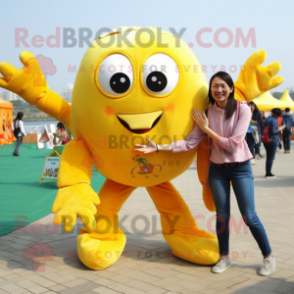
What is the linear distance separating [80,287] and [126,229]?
2.06 m

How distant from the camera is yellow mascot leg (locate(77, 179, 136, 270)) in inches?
158

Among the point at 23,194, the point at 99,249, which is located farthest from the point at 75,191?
the point at 23,194

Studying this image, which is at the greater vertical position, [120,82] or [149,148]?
[120,82]

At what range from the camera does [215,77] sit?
3.79 meters

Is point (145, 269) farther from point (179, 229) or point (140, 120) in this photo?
point (140, 120)

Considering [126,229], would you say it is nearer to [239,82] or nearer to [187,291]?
[187,291]

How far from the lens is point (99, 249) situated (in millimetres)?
4090

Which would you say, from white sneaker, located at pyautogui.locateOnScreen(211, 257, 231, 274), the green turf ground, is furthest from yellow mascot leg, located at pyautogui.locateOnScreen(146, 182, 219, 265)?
the green turf ground

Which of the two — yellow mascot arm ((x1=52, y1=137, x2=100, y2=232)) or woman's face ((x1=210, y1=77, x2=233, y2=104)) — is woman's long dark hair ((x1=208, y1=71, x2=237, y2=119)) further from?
yellow mascot arm ((x1=52, y1=137, x2=100, y2=232))

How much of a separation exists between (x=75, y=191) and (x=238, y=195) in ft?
5.19

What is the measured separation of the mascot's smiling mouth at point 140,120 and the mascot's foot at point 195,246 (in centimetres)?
141

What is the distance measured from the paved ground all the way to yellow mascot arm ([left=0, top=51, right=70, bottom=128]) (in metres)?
1.63

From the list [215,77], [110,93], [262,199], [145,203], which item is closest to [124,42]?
[110,93]

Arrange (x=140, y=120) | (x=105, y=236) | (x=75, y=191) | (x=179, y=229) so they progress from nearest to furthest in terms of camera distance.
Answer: (x=140, y=120) → (x=75, y=191) → (x=105, y=236) → (x=179, y=229)
